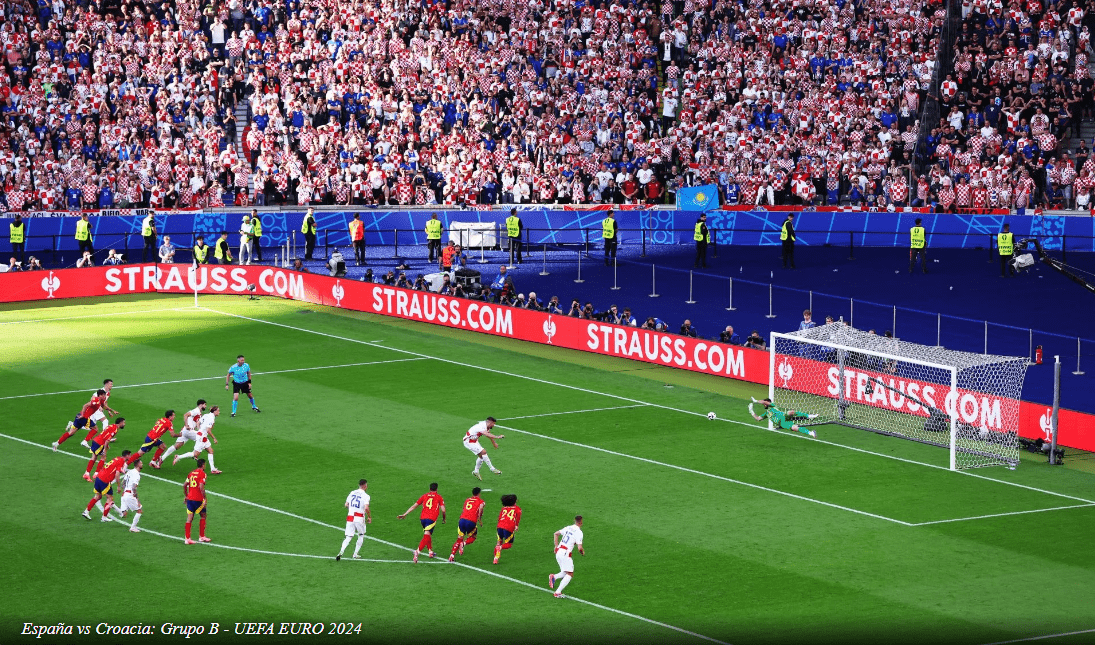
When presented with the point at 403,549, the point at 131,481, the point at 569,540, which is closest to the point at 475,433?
the point at 403,549

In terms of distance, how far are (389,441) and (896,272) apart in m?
22.8

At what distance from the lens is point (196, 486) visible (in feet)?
87.5

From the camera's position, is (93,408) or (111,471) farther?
(93,408)

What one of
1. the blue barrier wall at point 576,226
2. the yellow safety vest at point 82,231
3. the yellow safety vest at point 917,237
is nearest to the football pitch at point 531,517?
the yellow safety vest at point 82,231

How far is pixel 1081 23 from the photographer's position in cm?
5875

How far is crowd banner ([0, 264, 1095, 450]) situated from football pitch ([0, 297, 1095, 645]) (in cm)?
73

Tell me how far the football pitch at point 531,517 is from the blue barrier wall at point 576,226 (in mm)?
15115

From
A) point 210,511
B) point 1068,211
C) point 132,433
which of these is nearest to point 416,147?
point 1068,211

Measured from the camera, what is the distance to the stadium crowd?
198 ft

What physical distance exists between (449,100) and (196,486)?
3896cm

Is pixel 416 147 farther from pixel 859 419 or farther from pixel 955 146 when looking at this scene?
pixel 859 419

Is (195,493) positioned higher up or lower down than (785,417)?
higher up

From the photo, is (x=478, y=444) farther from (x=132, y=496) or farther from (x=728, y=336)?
(x=728, y=336)

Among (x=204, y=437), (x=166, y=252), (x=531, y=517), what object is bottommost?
(x=531, y=517)
